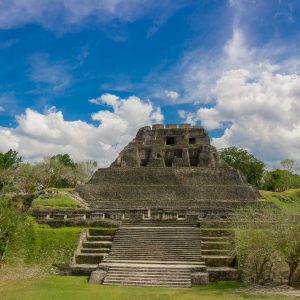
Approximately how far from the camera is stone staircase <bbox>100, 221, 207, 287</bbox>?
13758mm

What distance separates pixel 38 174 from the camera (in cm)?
4591

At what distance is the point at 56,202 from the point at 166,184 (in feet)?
27.5

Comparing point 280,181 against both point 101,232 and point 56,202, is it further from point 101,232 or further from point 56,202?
point 101,232

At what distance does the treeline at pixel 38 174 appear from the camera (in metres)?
39.7

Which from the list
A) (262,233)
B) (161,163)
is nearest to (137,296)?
(262,233)

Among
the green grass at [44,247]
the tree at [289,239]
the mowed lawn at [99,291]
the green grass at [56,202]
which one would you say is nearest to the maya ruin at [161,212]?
the green grass at [44,247]

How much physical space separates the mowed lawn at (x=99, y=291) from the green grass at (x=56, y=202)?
10.3 meters

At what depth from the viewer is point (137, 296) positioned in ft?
37.8

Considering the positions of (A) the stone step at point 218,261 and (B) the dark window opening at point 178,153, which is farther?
(B) the dark window opening at point 178,153

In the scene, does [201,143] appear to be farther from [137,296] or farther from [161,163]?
[137,296]

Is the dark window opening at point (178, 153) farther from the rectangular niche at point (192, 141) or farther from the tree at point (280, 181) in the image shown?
the tree at point (280, 181)

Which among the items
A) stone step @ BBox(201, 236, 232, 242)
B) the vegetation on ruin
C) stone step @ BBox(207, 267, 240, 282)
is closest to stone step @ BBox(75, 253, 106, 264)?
stone step @ BBox(201, 236, 232, 242)

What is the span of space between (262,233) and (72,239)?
849 cm

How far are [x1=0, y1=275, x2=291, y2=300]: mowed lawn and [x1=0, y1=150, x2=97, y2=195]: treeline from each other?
24.7m
